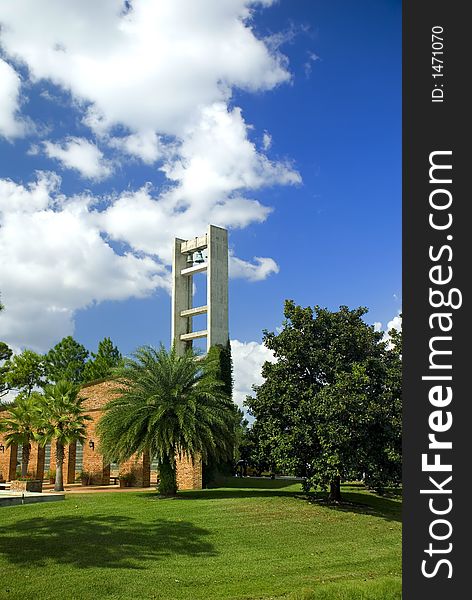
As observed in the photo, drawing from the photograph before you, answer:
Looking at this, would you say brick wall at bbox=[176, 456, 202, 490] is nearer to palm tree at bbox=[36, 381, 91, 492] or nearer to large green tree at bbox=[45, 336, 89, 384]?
palm tree at bbox=[36, 381, 91, 492]

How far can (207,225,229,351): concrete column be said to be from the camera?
41.4m

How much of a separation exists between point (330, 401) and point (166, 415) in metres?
7.00

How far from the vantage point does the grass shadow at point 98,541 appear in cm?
1556

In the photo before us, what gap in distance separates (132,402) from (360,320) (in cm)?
998

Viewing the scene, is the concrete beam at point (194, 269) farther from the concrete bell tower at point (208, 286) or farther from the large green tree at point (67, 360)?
the large green tree at point (67, 360)

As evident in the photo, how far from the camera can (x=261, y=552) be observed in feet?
56.2

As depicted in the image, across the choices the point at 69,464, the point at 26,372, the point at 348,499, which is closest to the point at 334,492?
the point at 348,499

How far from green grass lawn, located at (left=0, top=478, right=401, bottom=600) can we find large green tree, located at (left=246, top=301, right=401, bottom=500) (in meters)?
1.77

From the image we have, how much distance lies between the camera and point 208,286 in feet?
139

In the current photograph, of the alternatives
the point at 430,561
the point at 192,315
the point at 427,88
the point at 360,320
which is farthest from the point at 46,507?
the point at 192,315

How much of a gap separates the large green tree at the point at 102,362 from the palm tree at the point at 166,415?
37669mm

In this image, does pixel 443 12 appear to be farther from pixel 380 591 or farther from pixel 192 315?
pixel 192 315

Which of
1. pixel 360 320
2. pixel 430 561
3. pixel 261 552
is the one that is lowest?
pixel 261 552

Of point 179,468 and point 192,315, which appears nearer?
point 179,468
